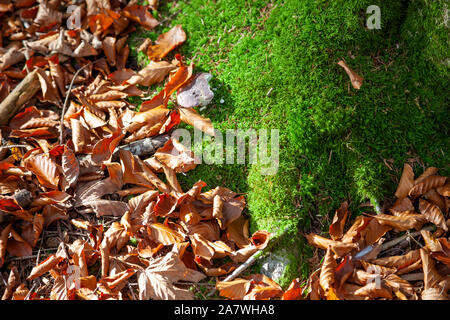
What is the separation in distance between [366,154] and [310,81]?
68 cm

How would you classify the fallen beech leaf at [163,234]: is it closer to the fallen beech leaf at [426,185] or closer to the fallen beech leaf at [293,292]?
the fallen beech leaf at [293,292]

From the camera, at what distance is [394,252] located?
233 centimetres

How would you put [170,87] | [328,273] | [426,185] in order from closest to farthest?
[328,273] < [426,185] < [170,87]

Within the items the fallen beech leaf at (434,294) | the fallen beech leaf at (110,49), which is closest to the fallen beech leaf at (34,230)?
the fallen beech leaf at (110,49)

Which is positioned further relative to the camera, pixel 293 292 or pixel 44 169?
pixel 44 169

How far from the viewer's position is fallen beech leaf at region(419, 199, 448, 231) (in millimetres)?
2281

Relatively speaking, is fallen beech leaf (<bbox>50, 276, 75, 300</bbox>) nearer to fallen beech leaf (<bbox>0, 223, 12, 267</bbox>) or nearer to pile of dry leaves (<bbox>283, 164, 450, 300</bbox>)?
fallen beech leaf (<bbox>0, 223, 12, 267</bbox>)

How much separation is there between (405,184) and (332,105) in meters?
0.76

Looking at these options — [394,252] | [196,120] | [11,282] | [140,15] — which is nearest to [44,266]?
[11,282]

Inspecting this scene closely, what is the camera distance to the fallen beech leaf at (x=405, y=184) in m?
2.43

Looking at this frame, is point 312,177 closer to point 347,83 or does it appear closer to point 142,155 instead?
point 347,83

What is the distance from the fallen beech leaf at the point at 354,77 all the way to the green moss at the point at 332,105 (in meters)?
0.03

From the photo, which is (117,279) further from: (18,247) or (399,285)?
(399,285)

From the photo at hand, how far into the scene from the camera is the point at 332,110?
8.27ft
